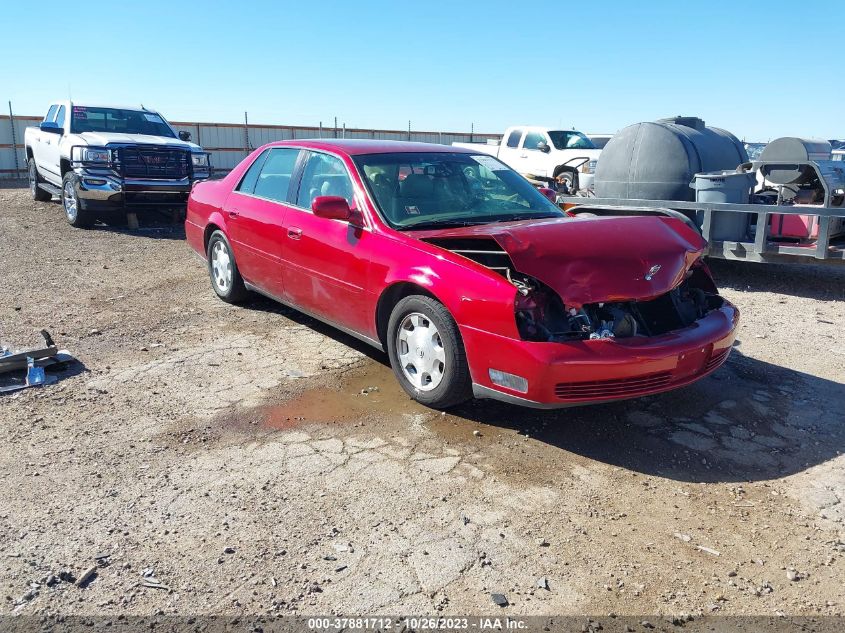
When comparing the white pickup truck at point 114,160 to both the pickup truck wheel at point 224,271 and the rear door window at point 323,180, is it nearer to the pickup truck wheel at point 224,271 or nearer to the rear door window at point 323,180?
the pickup truck wheel at point 224,271

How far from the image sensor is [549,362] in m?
3.73

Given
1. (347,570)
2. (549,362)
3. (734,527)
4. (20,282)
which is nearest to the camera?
(347,570)

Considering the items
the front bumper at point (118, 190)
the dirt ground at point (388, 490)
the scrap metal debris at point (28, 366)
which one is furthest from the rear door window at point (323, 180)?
the front bumper at point (118, 190)

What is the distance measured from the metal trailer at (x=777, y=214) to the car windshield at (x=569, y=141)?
1031 cm

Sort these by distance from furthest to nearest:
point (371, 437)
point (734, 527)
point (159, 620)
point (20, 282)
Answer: point (20, 282) < point (371, 437) < point (734, 527) < point (159, 620)

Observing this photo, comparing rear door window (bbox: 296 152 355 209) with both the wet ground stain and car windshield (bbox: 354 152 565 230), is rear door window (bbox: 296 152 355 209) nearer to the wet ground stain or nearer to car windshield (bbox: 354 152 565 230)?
car windshield (bbox: 354 152 565 230)

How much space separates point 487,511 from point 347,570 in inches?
30.2

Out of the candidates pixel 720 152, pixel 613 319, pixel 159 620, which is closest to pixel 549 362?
pixel 613 319

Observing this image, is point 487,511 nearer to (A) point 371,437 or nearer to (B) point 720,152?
(A) point 371,437

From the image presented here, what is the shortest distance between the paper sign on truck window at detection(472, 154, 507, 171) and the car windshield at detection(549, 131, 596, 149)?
1307 centimetres

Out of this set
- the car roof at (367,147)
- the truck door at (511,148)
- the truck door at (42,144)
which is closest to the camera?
the car roof at (367,147)

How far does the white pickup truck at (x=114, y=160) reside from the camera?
11023mm

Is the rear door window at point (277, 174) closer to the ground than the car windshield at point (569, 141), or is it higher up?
closer to the ground

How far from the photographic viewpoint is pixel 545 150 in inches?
703
